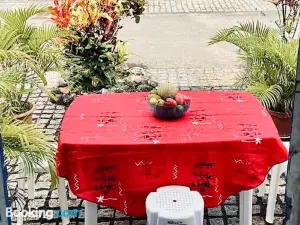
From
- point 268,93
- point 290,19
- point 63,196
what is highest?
point 290,19

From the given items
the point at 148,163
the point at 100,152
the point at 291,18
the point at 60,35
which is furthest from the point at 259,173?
the point at 291,18

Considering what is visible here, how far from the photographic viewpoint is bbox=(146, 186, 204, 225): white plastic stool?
2584mm

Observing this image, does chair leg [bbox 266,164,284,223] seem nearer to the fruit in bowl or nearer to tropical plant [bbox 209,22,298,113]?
the fruit in bowl

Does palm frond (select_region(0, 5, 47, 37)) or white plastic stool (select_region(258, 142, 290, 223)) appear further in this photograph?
palm frond (select_region(0, 5, 47, 37))

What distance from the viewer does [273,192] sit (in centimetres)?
Answer: 345

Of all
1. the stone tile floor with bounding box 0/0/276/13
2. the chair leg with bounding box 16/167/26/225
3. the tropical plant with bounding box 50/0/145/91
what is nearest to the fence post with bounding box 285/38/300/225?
the chair leg with bounding box 16/167/26/225

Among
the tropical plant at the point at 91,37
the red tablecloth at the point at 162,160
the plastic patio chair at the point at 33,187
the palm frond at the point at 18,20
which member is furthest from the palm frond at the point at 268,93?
the palm frond at the point at 18,20

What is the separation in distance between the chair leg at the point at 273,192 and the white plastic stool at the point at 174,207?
88 centimetres

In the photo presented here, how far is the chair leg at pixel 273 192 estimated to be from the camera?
134 inches

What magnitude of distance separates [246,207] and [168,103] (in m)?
0.88

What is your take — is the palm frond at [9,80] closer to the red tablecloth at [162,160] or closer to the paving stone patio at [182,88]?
the red tablecloth at [162,160]

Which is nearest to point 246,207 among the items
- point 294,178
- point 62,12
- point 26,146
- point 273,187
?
point 273,187

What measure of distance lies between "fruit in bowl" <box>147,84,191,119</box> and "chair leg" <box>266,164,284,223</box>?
0.82 meters

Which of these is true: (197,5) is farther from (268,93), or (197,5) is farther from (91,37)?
(268,93)
